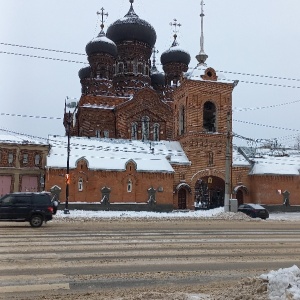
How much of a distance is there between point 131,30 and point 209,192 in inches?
906

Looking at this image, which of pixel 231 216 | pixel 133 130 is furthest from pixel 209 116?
pixel 231 216

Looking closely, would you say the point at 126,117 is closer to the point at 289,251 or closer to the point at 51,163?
the point at 51,163

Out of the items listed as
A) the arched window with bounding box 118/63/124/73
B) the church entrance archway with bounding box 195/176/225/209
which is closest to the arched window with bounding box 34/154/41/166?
the church entrance archway with bounding box 195/176/225/209

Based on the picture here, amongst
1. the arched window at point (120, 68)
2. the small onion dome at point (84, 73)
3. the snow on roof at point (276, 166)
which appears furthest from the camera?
the small onion dome at point (84, 73)

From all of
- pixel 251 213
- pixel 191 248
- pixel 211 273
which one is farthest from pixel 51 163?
pixel 211 273

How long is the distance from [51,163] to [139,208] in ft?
29.1

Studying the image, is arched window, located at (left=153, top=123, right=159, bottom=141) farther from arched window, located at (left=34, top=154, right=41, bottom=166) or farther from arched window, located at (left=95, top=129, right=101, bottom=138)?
arched window, located at (left=34, top=154, right=41, bottom=166)

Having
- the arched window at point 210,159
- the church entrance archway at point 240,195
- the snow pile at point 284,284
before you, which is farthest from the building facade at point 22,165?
the snow pile at point 284,284

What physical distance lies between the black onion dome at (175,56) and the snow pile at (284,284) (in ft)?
175

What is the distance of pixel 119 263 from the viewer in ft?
29.6

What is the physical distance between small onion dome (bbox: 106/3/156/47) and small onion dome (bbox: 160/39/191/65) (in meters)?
4.15

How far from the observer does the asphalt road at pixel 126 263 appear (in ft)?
22.5

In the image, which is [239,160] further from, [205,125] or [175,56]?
[175,56]

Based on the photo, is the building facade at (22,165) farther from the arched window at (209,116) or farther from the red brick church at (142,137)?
the arched window at (209,116)
